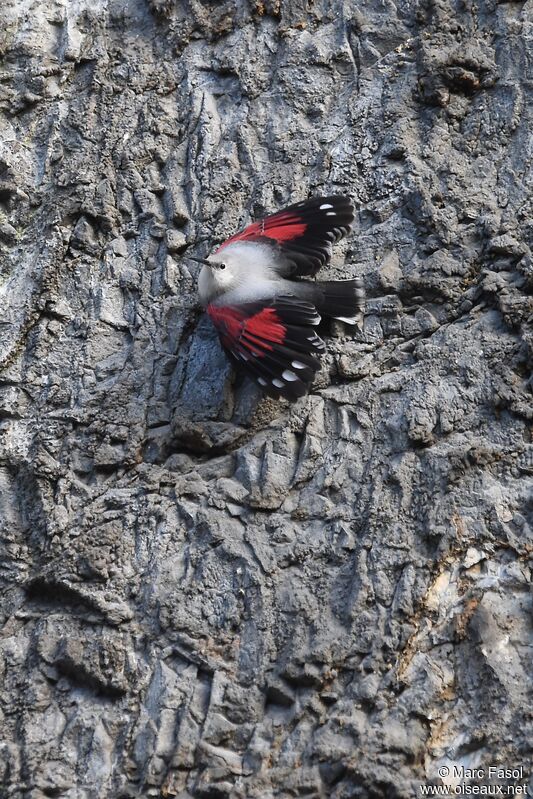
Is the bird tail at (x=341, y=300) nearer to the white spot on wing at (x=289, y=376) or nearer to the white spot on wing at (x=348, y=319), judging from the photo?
the white spot on wing at (x=348, y=319)

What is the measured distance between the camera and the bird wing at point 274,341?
12.3 ft

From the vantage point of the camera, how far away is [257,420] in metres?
3.93

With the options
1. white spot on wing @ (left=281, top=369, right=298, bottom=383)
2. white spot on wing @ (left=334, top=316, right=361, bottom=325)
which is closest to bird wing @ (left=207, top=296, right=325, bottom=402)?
white spot on wing @ (left=281, top=369, right=298, bottom=383)

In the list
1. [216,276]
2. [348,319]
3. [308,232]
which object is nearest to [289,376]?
[348,319]

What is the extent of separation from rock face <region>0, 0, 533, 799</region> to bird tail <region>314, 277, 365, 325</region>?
0.24 ft

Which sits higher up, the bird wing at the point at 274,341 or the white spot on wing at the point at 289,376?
the bird wing at the point at 274,341

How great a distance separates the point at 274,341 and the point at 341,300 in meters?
0.38

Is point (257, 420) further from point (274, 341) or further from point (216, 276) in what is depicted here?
point (216, 276)

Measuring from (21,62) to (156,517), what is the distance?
8.88ft

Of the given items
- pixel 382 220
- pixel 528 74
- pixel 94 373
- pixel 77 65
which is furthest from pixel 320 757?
pixel 77 65

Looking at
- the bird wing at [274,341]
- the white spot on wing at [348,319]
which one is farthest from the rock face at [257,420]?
the bird wing at [274,341]

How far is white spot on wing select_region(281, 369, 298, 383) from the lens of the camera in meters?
3.74

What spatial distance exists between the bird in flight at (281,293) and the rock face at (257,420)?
14cm

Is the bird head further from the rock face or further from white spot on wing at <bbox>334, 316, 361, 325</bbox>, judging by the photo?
white spot on wing at <bbox>334, 316, 361, 325</bbox>
